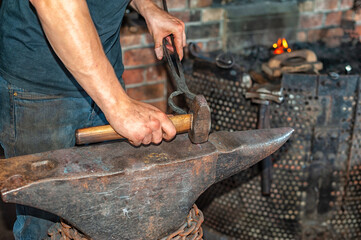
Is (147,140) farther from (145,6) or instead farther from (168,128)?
(145,6)

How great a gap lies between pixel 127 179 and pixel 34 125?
0.48m

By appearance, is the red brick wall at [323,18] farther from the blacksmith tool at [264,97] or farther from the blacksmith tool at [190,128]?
the blacksmith tool at [190,128]

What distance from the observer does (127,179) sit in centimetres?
119

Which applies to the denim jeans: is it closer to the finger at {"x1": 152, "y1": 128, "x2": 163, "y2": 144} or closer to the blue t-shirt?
the blue t-shirt

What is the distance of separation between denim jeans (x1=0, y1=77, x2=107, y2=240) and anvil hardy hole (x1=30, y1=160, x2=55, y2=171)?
0.37 metres

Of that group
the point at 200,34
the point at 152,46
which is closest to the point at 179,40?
the point at 152,46

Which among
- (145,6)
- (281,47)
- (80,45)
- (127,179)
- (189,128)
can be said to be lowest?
(127,179)

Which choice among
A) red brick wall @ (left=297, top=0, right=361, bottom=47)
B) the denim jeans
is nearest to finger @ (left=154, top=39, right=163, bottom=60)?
the denim jeans

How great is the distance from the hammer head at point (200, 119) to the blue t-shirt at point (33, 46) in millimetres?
422

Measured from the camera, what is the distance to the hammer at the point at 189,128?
1213mm

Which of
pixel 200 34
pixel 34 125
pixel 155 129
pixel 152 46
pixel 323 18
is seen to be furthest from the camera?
pixel 323 18

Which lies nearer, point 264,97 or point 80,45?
point 80,45

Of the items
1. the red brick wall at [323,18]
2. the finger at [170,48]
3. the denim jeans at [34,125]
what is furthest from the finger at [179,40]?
the red brick wall at [323,18]

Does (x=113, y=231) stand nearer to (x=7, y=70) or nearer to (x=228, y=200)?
(x=7, y=70)
